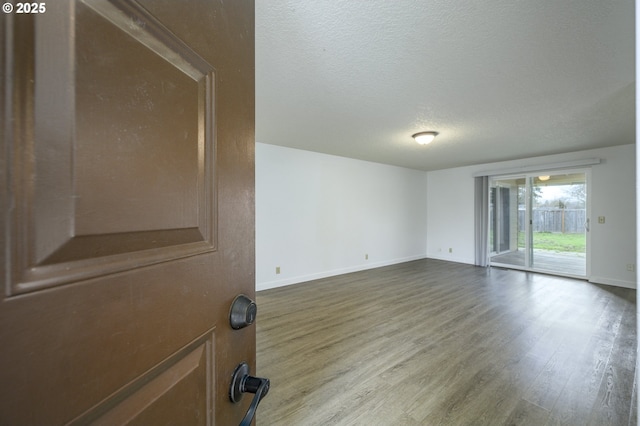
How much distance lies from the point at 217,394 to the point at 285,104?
2.66 metres

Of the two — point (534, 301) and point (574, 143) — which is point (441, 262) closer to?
point (534, 301)

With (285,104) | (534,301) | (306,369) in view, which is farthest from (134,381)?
(534,301)

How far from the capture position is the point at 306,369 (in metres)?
2.07

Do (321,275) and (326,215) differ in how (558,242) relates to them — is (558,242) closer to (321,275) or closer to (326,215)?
(326,215)

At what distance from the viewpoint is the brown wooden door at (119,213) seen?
0.24 meters

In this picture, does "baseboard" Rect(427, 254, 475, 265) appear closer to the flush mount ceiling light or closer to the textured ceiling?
the textured ceiling

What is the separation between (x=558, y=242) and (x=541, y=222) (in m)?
0.53

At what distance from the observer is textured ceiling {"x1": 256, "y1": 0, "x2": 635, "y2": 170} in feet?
4.85

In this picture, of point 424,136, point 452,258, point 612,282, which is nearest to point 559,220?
point 612,282

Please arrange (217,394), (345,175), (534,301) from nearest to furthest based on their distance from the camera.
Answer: (217,394) < (534,301) < (345,175)

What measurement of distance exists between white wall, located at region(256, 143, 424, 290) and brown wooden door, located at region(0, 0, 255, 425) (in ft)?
11.7

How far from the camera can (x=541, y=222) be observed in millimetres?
5203

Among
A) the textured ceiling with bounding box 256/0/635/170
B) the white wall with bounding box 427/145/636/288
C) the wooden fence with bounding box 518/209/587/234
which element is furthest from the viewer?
the wooden fence with bounding box 518/209/587/234

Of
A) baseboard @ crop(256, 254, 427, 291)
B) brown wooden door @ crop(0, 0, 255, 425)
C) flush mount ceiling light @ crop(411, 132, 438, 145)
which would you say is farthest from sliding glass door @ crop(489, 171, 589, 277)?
brown wooden door @ crop(0, 0, 255, 425)
